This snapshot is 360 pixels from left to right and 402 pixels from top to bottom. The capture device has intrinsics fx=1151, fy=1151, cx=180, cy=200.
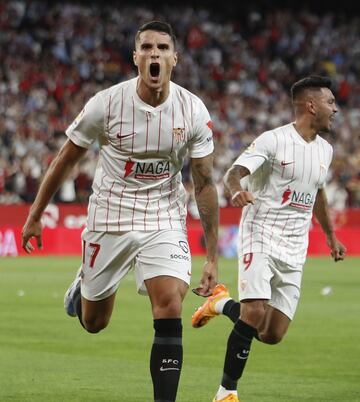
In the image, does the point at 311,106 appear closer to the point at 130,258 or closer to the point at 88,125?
the point at 130,258

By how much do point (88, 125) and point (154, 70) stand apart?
541 millimetres

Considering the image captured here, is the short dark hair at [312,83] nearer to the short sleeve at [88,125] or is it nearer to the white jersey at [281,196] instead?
the white jersey at [281,196]

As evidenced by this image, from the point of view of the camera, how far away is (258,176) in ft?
30.6

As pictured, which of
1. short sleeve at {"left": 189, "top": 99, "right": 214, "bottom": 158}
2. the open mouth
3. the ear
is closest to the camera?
the open mouth

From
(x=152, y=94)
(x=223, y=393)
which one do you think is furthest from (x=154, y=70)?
(x=223, y=393)

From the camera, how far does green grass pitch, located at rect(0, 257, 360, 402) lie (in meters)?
8.91

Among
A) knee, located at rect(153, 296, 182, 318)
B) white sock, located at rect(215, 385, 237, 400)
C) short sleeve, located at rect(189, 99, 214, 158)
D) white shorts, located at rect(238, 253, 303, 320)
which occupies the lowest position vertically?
white sock, located at rect(215, 385, 237, 400)

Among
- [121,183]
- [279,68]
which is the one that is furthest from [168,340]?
[279,68]

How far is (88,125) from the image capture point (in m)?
7.25

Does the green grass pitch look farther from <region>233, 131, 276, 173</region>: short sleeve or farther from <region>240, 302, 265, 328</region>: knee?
<region>233, 131, 276, 173</region>: short sleeve

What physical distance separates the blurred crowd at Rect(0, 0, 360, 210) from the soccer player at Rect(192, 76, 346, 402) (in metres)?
16.3

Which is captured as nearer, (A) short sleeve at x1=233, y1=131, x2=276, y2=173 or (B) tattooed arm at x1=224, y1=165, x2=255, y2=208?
(B) tattooed arm at x1=224, y1=165, x2=255, y2=208

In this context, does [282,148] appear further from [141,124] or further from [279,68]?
[279,68]

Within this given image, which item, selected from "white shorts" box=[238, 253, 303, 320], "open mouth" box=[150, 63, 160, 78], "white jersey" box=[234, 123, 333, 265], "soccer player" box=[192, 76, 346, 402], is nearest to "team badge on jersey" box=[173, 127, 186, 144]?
"open mouth" box=[150, 63, 160, 78]
